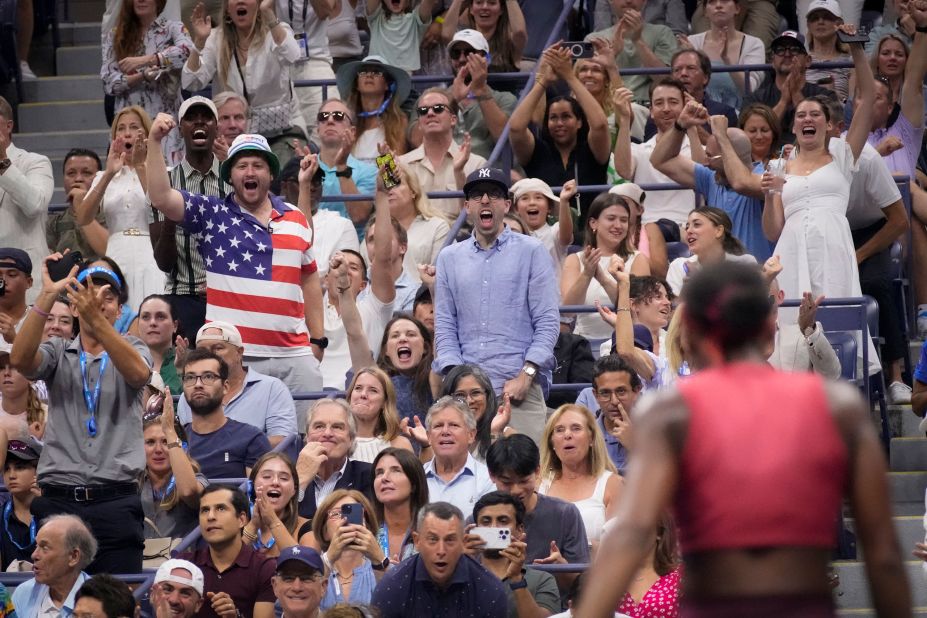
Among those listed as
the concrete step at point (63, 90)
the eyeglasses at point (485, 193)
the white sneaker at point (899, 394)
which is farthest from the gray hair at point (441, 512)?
the concrete step at point (63, 90)

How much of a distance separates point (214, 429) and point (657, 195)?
4.19 metres

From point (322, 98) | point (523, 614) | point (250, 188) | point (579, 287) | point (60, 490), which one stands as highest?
point (322, 98)

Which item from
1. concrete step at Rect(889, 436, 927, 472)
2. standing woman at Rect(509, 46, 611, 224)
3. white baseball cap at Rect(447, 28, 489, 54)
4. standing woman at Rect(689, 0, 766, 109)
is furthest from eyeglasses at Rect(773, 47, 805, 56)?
concrete step at Rect(889, 436, 927, 472)

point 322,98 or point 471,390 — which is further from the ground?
point 322,98

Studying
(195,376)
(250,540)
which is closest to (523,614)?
(250,540)

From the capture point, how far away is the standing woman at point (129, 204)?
35.3ft

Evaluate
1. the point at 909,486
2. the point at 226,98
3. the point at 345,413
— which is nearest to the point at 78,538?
the point at 345,413

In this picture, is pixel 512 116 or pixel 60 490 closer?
pixel 60 490

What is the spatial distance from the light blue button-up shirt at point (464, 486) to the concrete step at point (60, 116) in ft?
23.6

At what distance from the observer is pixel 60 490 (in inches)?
317

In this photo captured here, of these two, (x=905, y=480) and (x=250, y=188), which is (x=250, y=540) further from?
(x=905, y=480)

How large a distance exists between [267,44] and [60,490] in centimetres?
493

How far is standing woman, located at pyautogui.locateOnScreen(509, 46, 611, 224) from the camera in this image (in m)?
11.4

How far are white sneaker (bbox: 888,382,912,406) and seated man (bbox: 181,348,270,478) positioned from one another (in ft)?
13.2
